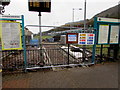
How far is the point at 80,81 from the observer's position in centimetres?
313

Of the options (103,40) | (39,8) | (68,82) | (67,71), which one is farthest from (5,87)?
(103,40)

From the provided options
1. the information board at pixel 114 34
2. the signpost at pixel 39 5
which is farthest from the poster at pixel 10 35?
the information board at pixel 114 34

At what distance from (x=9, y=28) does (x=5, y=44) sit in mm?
648

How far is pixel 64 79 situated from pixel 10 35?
8.82ft

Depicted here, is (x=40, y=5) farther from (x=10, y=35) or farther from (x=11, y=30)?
(x=10, y=35)

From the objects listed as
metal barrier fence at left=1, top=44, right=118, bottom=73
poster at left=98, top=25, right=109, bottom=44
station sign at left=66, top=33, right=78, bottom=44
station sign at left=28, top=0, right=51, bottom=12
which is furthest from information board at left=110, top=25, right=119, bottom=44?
station sign at left=28, top=0, right=51, bottom=12

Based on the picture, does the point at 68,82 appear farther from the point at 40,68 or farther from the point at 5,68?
the point at 5,68

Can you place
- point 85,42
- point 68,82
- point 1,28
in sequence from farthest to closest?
1. point 85,42
2. point 1,28
3. point 68,82

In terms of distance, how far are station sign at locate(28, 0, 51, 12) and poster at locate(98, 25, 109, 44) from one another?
9.10 ft

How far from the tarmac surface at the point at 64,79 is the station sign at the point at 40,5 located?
2803 millimetres

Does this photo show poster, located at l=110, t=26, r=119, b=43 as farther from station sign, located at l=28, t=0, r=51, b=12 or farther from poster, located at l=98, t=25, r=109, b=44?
station sign, located at l=28, t=0, r=51, b=12

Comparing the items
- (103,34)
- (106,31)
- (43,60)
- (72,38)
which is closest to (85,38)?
(72,38)

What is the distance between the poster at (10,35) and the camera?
336 cm

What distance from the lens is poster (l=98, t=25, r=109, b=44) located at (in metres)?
4.50
